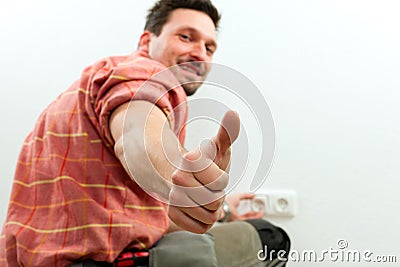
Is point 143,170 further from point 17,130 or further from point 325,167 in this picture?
point 17,130

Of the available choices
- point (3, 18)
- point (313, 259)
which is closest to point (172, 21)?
point (313, 259)

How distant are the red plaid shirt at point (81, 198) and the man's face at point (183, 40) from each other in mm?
238

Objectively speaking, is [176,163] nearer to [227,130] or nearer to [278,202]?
[227,130]

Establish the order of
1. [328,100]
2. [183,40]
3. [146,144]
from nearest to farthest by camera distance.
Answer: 1. [146,144]
2. [183,40]
3. [328,100]

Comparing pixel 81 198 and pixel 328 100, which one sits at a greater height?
pixel 328 100

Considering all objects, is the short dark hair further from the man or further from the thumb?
the thumb

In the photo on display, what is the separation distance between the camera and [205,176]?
0.44 meters

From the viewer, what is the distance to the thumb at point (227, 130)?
445 millimetres

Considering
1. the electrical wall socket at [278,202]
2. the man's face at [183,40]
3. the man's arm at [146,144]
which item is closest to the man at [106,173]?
the man's arm at [146,144]

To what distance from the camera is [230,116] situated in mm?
446

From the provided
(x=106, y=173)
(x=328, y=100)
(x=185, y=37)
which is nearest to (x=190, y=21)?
(x=185, y=37)

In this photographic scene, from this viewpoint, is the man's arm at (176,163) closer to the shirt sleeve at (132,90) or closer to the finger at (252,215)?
the shirt sleeve at (132,90)

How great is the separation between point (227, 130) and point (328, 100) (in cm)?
92

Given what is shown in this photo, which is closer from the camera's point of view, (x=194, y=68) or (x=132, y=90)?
(x=132, y=90)
